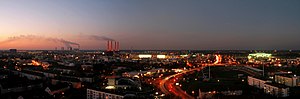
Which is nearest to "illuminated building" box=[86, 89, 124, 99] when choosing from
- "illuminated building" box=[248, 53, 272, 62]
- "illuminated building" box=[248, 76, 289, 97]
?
"illuminated building" box=[248, 76, 289, 97]

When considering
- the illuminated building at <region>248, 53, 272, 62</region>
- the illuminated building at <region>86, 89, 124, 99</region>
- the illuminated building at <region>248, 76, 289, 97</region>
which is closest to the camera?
the illuminated building at <region>86, 89, 124, 99</region>

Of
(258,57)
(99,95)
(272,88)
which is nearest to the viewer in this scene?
(99,95)

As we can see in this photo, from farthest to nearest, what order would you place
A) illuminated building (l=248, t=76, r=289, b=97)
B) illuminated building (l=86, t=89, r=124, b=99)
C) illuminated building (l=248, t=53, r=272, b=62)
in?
illuminated building (l=248, t=53, r=272, b=62) → illuminated building (l=248, t=76, r=289, b=97) → illuminated building (l=86, t=89, r=124, b=99)

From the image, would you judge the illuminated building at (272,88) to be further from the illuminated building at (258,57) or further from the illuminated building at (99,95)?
the illuminated building at (258,57)

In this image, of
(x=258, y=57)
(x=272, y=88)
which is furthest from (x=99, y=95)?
(x=258, y=57)

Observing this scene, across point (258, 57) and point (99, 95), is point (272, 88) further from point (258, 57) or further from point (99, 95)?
point (258, 57)

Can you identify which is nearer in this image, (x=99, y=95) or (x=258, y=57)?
(x=99, y=95)

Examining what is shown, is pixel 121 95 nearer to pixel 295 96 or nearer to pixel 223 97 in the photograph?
pixel 223 97

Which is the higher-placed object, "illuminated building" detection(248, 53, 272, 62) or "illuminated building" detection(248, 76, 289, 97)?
"illuminated building" detection(248, 53, 272, 62)

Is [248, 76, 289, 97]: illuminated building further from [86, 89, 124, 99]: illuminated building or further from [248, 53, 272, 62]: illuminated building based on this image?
[248, 53, 272, 62]: illuminated building

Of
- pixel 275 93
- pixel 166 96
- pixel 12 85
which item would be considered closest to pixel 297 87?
pixel 275 93

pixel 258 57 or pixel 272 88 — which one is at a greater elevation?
pixel 258 57
